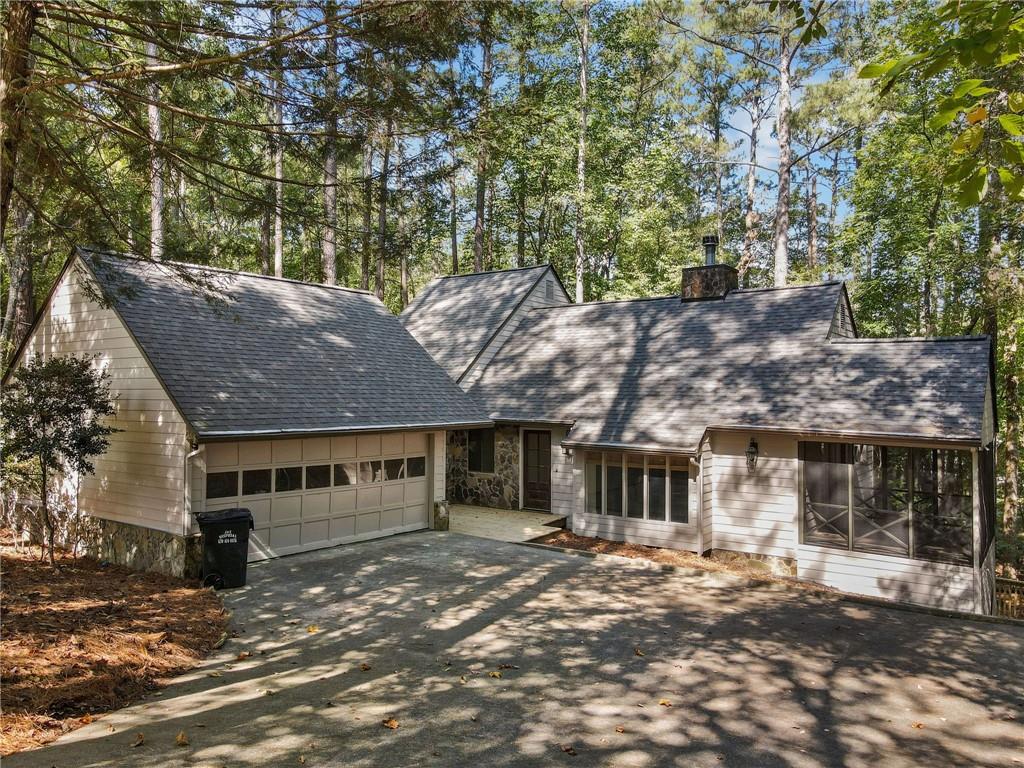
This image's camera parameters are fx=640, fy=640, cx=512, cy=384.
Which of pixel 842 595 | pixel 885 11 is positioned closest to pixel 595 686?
pixel 842 595

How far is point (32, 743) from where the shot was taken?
4.61m

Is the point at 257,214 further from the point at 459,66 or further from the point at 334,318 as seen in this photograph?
the point at 334,318

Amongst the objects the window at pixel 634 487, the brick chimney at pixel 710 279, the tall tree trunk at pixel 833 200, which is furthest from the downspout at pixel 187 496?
the tall tree trunk at pixel 833 200

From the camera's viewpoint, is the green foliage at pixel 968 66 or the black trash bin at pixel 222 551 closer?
the green foliage at pixel 968 66

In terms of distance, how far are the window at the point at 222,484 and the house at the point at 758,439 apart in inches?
256

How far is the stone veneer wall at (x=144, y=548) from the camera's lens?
9.15 m

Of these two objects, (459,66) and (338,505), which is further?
(338,505)

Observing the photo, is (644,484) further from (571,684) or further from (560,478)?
(571,684)

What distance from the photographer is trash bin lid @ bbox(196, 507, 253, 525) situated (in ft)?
29.3

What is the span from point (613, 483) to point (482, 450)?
13.2 ft

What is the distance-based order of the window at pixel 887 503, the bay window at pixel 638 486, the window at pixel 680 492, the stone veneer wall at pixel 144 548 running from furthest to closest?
the bay window at pixel 638 486
the window at pixel 680 492
the window at pixel 887 503
the stone veneer wall at pixel 144 548

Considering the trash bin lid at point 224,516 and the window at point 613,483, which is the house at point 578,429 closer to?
the window at point 613,483

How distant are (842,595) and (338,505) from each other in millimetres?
8230

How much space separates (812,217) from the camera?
33.6 m
